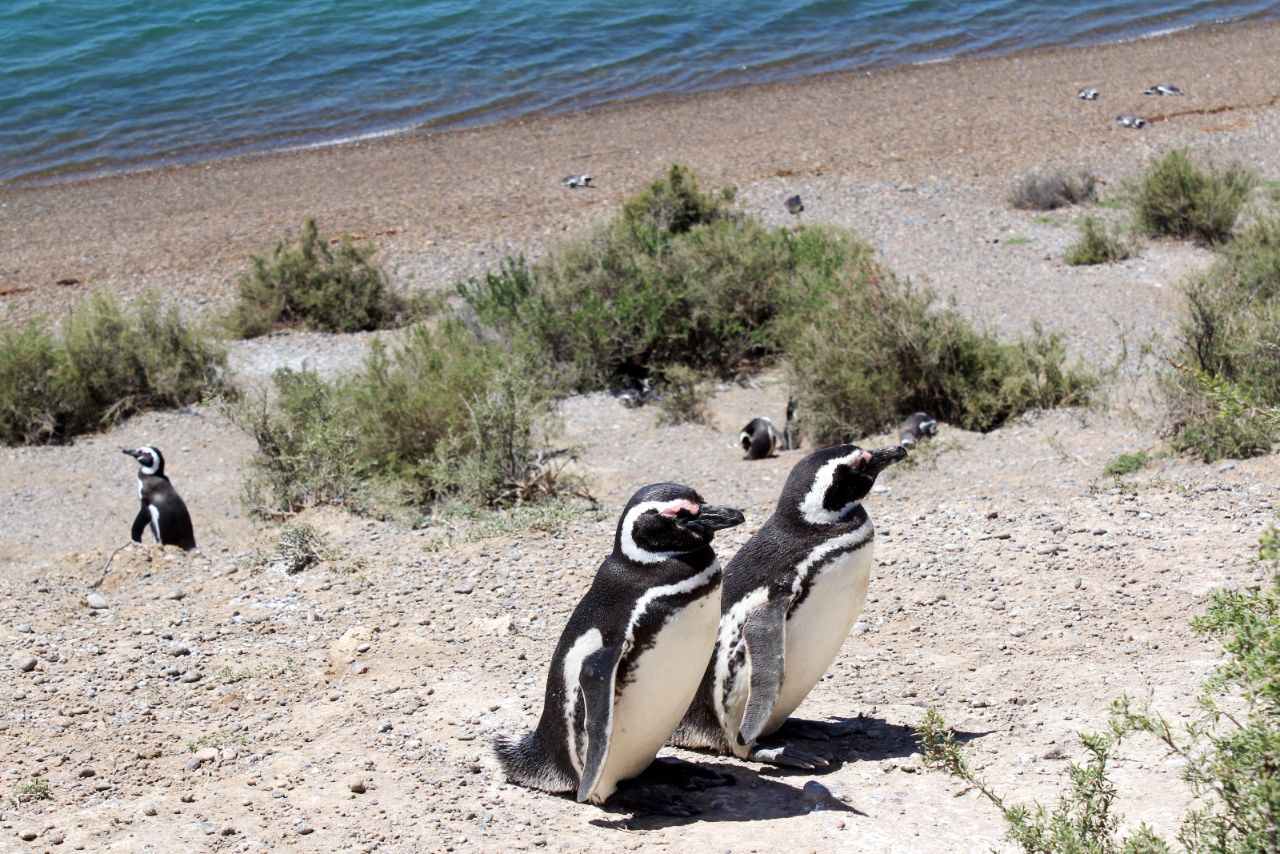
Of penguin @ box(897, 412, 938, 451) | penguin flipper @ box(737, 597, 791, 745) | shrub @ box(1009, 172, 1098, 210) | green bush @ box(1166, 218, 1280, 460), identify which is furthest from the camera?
shrub @ box(1009, 172, 1098, 210)

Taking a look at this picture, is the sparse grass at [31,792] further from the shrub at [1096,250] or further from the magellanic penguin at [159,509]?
the shrub at [1096,250]

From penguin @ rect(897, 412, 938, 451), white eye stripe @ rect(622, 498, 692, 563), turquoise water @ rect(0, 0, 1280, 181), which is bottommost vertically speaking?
penguin @ rect(897, 412, 938, 451)

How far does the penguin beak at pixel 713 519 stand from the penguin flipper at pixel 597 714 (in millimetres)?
496

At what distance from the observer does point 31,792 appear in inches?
186

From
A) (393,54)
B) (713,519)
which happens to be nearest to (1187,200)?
(713,519)

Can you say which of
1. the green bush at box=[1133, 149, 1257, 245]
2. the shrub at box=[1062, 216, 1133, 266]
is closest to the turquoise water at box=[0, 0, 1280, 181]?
the green bush at box=[1133, 149, 1257, 245]

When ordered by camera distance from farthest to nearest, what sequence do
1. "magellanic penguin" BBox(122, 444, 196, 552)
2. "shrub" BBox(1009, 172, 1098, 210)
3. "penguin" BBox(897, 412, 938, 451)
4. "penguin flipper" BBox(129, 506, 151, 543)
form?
"shrub" BBox(1009, 172, 1098, 210)
"penguin" BBox(897, 412, 938, 451)
"penguin flipper" BBox(129, 506, 151, 543)
"magellanic penguin" BBox(122, 444, 196, 552)

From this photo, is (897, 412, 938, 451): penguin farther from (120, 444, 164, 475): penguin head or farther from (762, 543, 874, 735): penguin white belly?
(120, 444, 164, 475): penguin head

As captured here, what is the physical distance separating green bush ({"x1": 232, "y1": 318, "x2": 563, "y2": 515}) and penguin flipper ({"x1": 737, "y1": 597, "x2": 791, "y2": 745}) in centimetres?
367

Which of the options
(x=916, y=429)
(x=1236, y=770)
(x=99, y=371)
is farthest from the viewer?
(x=99, y=371)

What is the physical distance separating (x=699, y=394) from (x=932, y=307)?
93.5 inches

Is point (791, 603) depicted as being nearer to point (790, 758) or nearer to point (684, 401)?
point (790, 758)

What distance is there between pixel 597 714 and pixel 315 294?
9.10 m

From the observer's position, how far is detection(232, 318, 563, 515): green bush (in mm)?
8305
